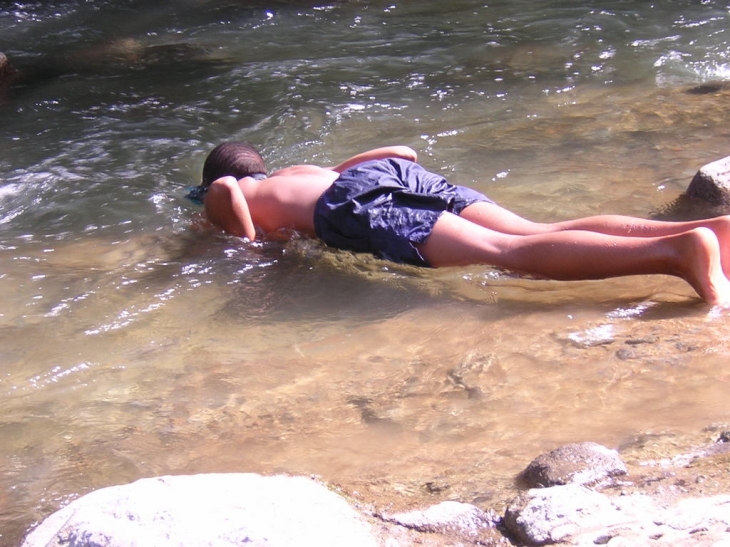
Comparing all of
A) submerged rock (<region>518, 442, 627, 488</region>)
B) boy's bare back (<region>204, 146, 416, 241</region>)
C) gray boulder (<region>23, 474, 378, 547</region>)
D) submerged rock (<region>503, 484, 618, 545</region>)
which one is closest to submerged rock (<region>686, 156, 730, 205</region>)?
boy's bare back (<region>204, 146, 416, 241</region>)

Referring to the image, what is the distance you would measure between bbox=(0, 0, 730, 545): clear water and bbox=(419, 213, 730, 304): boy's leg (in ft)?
0.29

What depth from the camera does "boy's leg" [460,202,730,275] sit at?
3.07 m

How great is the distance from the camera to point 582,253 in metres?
3.18

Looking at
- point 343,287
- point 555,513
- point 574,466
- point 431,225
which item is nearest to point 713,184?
point 431,225

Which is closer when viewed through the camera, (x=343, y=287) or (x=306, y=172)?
(x=343, y=287)

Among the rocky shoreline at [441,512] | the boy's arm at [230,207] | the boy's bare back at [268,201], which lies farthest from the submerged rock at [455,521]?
the boy's arm at [230,207]

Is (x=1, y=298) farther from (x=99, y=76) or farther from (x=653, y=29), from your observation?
(x=653, y=29)

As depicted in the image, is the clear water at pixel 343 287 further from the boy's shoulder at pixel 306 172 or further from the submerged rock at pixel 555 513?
the boy's shoulder at pixel 306 172

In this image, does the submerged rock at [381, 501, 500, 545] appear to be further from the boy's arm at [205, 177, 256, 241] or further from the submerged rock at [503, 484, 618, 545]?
the boy's arm at [205, 177, 256, 241]

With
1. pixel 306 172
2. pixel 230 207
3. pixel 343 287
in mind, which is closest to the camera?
pixel 343 287

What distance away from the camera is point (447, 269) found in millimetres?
3568

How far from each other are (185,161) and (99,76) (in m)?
2.54

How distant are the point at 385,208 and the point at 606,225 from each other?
3.05 ft

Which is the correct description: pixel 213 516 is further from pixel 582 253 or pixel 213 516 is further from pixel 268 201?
pixel 268 201
